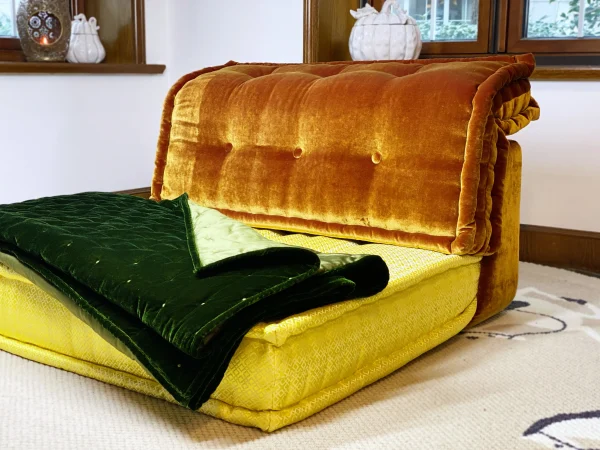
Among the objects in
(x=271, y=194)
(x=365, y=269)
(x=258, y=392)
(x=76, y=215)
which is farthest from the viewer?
(x=271, y=194)

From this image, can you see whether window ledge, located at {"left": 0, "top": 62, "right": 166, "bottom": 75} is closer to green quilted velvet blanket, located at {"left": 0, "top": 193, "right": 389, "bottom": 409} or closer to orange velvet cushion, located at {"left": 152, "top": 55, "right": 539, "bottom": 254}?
orange velvet cushion, located at {"left": 152, "top": 55, "right": 539, "bottom": 254}

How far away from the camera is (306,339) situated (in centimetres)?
148

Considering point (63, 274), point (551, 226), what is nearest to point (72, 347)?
point (63, 274)

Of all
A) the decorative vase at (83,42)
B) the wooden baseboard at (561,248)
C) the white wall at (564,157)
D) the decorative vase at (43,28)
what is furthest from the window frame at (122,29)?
the wooden baseboard at (561,248)

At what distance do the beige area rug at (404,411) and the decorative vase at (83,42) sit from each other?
72.1 inches

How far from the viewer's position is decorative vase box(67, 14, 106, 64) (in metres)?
3.40

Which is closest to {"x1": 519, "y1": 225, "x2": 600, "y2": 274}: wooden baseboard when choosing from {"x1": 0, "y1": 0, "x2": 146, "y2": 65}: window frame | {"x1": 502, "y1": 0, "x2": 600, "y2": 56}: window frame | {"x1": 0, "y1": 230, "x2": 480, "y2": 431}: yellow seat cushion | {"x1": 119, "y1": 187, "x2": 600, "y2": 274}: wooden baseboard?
{"x1": 119, "y1": 187, "x2": 600, "y2": 274}: wooden baseboard

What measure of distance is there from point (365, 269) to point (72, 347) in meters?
0.68

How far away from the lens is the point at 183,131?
7.93ft

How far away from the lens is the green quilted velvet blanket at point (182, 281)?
4.54 ft

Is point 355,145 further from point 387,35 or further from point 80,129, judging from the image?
point 80,129

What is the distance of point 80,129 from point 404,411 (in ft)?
7.30

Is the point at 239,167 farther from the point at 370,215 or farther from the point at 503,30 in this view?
the point at 503,30

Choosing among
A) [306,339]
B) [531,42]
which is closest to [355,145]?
[306,339]
